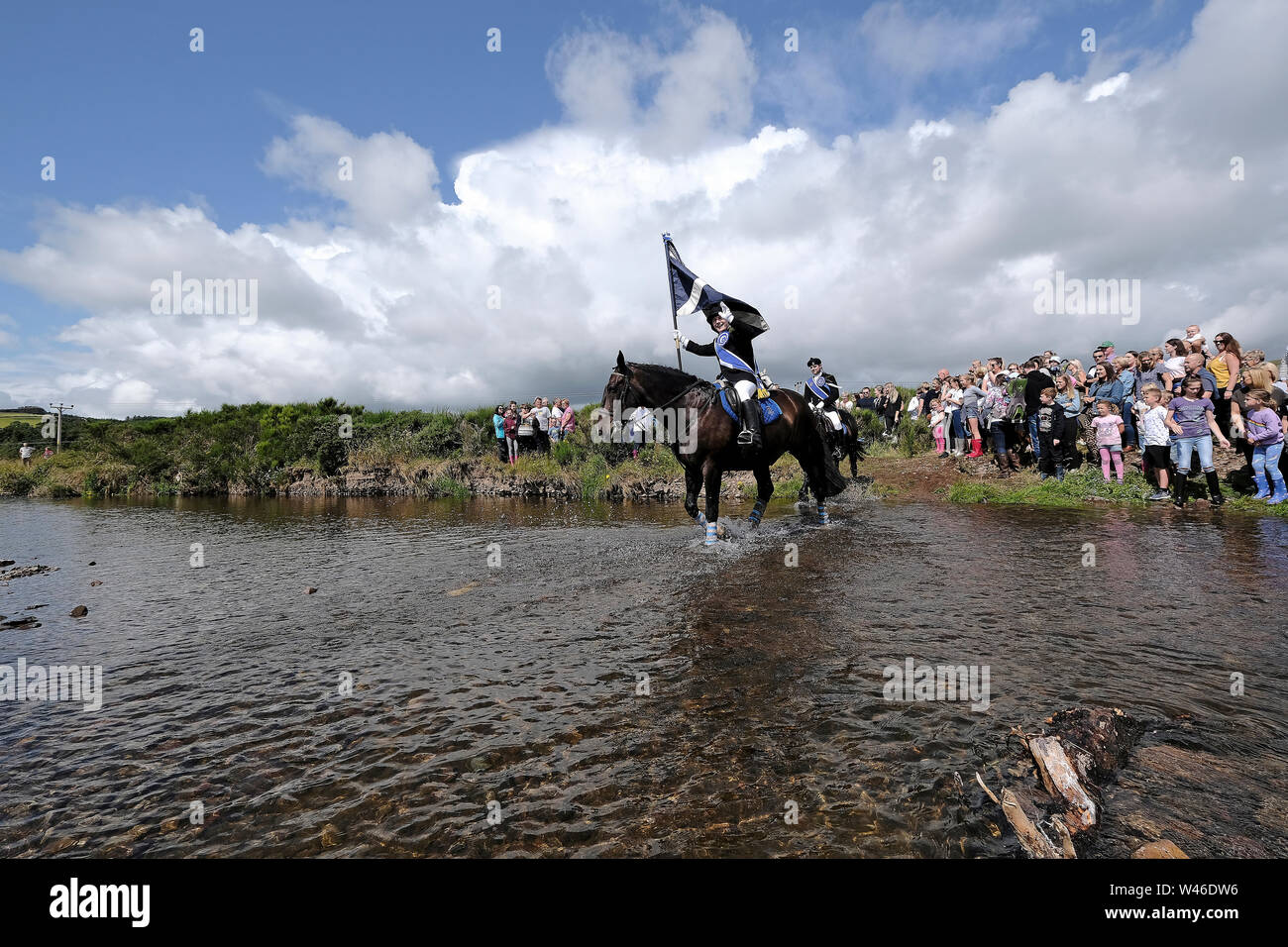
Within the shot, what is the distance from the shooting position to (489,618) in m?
5.57

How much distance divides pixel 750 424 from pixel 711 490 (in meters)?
1.32

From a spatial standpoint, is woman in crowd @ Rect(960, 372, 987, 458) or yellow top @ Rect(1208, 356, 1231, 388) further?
woman in crowd @ Rect(960, 372, 987, 458)

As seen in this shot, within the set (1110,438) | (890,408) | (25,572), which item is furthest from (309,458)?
(1110,438)

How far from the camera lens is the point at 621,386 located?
9.30 meters

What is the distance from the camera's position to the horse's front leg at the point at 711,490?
8.88 m

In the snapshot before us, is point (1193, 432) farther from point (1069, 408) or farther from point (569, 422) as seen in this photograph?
point (569, 422)

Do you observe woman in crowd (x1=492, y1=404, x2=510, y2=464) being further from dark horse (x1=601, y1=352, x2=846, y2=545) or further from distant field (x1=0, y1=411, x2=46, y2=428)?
distant field (x1=0, y1=411, x2=46, y2=428)

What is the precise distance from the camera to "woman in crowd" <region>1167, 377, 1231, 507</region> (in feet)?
37.9

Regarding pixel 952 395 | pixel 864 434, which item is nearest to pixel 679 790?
pixel 952 395

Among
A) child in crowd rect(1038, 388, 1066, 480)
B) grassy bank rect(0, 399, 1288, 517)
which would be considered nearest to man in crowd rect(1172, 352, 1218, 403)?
child in crowd rect(1038, 388, 1066, 480)
